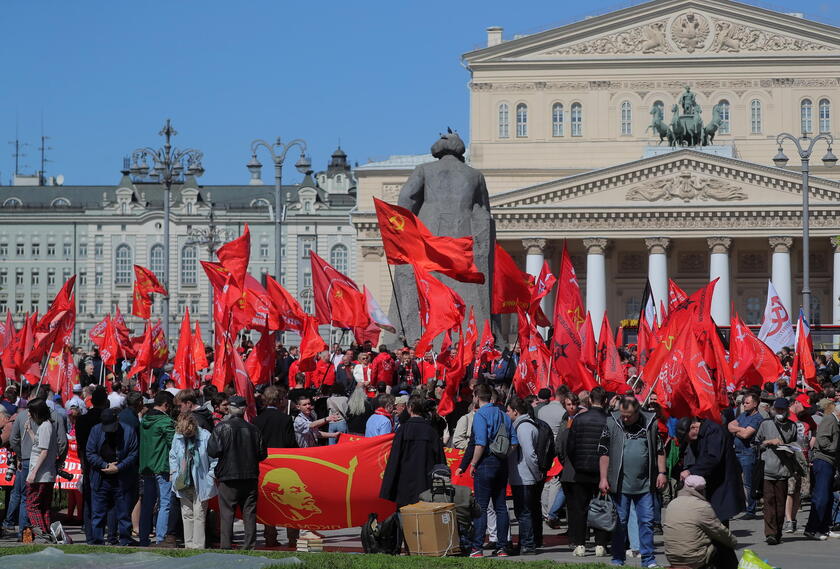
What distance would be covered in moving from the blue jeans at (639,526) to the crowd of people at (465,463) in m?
0.01

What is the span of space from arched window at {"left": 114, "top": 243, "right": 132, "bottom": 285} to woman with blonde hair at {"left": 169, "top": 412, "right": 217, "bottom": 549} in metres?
84.0

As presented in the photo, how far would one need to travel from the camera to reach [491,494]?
53.5 ft

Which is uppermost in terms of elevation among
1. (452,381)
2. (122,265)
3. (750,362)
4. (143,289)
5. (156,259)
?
(156,259)

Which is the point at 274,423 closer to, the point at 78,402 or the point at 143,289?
the point at 78,402

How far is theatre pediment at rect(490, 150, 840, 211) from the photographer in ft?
235

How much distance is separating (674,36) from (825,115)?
25.1ft

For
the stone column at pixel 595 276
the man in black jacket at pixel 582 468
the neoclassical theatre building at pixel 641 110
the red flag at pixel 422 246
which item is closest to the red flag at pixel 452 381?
the red flag at pixel 422 246

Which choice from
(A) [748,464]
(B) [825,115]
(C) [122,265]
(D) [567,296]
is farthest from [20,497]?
(C) [122,265]

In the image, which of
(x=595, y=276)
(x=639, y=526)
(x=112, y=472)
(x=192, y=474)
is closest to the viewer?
(x=639, y=526)

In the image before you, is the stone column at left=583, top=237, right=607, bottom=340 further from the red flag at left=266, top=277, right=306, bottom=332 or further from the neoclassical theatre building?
the red flag at left=266, top=277, right=306, bottom=332

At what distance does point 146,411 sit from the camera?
1672 centimetres

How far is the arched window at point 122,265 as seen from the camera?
99.1 meters

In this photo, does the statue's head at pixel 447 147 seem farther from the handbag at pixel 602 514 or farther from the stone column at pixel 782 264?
the stone column at pixel 782 264

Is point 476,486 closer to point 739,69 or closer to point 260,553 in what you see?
point 260,553
